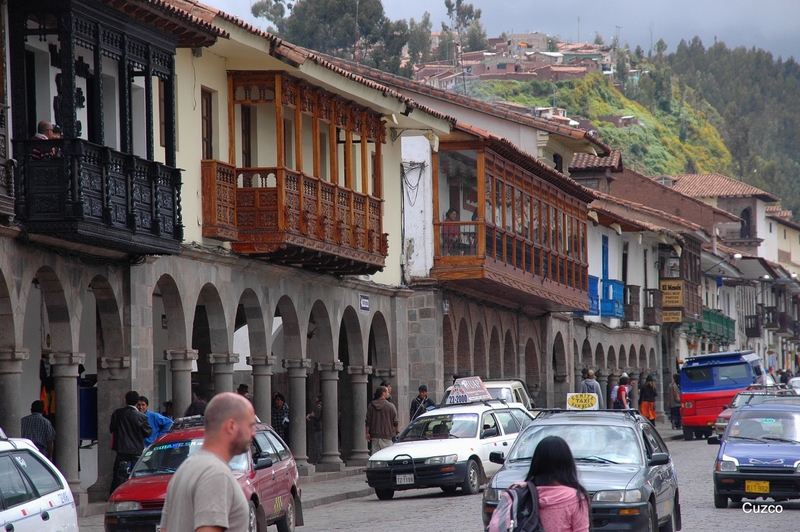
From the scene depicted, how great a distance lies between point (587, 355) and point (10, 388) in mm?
32510

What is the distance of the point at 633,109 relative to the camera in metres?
156

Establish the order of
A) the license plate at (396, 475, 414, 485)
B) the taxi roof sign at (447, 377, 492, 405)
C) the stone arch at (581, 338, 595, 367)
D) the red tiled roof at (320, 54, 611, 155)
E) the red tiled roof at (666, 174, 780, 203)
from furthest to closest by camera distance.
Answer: the red tiled roof at (666, 174, 780, 203) < the stone arch at (581, 338, 595, 367) < the red tiled roof at (320, 54, 611, 155) < the taxi roof sign at (447, 377, 492, 405) < the license plate at (396, 475, 414, 485)

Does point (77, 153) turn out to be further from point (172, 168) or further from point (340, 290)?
point (340, 290)

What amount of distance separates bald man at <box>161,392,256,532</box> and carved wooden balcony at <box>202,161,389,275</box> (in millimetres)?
15559

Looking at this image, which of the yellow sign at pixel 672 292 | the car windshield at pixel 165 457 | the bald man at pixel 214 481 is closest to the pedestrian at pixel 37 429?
the car windshield at pixel 165 457

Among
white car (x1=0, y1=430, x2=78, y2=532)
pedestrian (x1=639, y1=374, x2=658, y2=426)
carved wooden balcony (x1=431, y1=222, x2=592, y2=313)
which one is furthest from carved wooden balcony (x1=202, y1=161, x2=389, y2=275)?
pedestrian (x1=639, y1=374, x2=658, y2=426)

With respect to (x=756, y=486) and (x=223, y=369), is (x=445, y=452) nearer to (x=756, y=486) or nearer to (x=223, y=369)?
(x=223, y=369)

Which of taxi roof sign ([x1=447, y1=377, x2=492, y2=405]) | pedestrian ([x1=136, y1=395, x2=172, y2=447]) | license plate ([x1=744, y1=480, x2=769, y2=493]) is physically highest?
pedestrian ([x1=136, y1=395, x2=172, y2=447])

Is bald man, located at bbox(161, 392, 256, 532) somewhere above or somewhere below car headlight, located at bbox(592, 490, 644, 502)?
above

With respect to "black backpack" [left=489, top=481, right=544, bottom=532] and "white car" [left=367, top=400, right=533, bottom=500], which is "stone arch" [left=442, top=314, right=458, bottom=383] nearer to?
"white car" [left=367, top=400, right=533, bottom=500]

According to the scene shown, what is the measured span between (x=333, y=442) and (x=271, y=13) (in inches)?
3727

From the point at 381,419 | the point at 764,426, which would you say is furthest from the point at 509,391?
the point at 764,426

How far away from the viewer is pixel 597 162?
5466 cm

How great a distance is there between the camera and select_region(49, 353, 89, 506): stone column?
1772 cm
